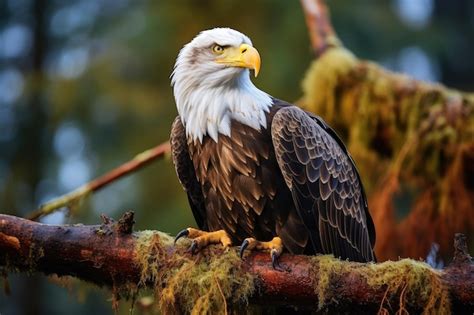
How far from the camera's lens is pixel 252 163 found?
16.9 feet

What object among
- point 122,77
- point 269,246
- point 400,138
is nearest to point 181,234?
point 269,246

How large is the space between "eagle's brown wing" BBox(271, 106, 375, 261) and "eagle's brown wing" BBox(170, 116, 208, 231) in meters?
0.68

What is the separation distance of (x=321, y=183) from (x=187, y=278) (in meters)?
1.18

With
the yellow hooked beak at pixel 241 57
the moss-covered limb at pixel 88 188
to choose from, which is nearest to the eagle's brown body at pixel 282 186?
the yellow hooked beak at pixel 241 57

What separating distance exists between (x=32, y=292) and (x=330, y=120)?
21.2ft

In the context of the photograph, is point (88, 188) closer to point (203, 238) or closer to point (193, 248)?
point (203, 238)

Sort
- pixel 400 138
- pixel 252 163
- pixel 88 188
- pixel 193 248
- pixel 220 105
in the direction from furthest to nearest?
1. pixel 400 138
2. pixel 88 188
3. pixel 220 105
4. pixel 252 163
5. pixel 193 248

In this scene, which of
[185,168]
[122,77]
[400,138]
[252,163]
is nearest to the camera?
[252,163]

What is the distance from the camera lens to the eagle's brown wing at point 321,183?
509cm

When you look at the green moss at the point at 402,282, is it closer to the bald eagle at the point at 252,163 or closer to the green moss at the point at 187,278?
the green moss at the point at 187,278

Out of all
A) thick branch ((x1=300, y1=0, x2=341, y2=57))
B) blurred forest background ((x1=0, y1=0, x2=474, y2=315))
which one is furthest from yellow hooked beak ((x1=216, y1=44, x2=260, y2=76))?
blurred forest background ((x1=0, y1=0, x2=474, y2=315))

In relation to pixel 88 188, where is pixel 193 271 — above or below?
below

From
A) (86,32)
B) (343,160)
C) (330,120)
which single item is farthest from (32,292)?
(343,160)

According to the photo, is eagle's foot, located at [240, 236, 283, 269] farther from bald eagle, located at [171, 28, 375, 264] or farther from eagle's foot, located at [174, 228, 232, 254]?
eagle's foot, located at [174, 228, 232, 254]
